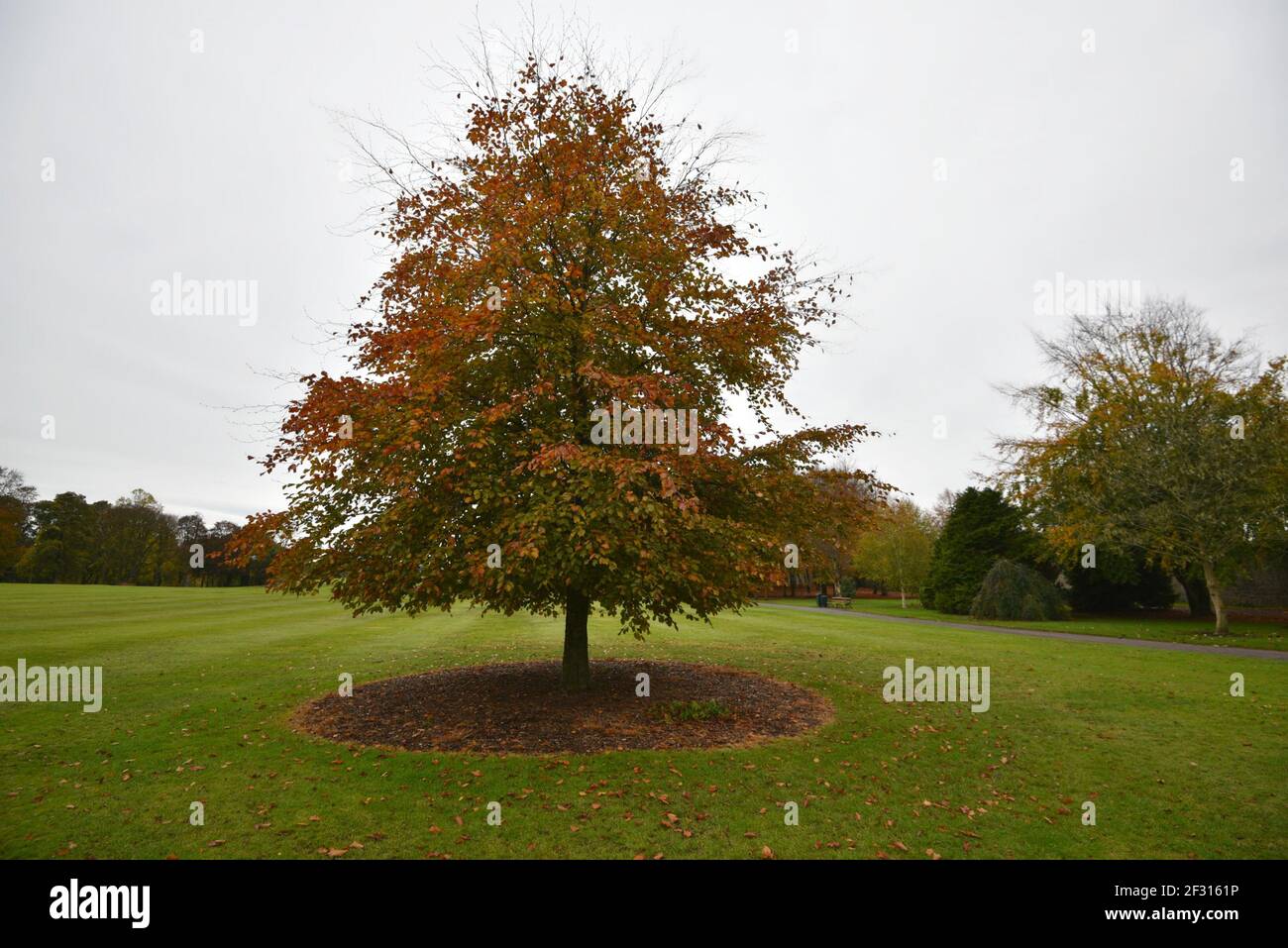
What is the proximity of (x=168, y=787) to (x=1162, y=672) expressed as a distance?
62.6 feet

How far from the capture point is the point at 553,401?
29.7 feet

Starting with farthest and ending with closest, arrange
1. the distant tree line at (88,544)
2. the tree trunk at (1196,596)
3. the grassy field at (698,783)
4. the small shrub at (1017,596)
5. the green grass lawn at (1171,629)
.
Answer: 1. the distant tree line at (88,544)
2. the tree trunk at (1196,596)
3. the small shrub at (1017,596)
4. the green grass lawn at (1171,629)
5. the grassy field at (698,783)

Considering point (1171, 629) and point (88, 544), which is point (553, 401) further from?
point (88, 544)

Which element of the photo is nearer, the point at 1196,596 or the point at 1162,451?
the point at 1162,451

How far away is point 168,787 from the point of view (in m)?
6.93

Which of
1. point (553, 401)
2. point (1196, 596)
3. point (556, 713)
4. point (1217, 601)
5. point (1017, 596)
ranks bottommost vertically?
point (1196, 596)

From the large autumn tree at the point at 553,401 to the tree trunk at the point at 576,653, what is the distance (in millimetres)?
207

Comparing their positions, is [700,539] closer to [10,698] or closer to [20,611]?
[10,698]

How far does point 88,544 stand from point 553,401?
286 ft

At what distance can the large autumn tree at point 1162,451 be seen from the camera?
22.7 meters

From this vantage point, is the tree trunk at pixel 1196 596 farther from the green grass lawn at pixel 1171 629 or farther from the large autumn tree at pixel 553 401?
the large autumn tree at pixel 553 401

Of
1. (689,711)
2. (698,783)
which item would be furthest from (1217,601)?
(698,783)

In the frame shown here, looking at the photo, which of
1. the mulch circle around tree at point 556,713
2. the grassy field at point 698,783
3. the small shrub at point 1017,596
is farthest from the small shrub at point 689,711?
the small shrub at point 1017,596
